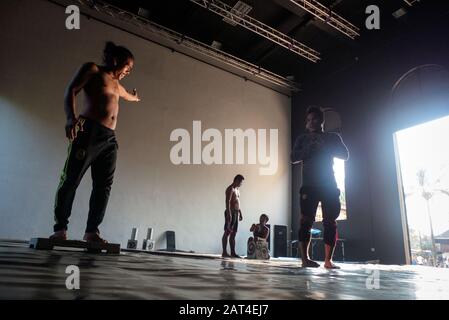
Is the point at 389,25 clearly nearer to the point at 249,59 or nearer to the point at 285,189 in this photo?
the point at 249,59

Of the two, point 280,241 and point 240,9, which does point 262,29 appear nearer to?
point 240,9

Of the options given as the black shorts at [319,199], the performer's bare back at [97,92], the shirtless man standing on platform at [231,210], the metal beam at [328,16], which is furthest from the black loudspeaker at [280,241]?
the performer's bare back at [97,92]

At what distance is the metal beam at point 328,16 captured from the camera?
624 centimetres

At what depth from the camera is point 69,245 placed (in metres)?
1.87

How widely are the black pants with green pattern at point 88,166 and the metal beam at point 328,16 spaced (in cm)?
523

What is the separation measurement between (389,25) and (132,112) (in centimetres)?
565

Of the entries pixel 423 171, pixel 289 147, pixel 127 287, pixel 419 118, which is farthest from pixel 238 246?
pixel 127 287

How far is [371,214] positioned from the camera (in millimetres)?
6688

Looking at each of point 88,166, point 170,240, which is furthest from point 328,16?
point 88,166

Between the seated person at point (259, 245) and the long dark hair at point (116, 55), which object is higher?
the long dark hair at point (116, 55)

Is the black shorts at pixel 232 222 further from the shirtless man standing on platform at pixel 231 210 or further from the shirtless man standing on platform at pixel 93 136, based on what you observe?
the shirtless man standing on platform at pixel 93 136

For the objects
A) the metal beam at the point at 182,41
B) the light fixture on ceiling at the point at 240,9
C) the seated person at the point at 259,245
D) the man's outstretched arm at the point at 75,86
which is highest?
the light fixture on ceiling at the point at 240,9

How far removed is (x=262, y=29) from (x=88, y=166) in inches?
234

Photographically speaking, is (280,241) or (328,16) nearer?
(328,16)
